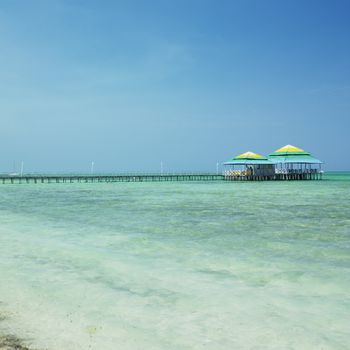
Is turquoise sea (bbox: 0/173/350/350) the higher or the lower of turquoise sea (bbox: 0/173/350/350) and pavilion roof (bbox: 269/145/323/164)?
the lower

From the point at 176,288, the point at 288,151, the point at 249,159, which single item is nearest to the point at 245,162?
the point at 249,159

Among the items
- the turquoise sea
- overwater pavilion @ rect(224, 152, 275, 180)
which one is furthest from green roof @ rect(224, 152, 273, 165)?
the turquoise sea

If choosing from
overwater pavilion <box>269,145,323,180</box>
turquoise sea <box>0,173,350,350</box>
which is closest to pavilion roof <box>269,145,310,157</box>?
overwater pavilion <box>269,145,323,180</box>

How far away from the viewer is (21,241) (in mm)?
9047

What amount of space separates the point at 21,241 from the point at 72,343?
242 inches

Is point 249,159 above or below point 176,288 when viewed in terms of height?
above

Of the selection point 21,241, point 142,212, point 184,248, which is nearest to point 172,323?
point 184,248

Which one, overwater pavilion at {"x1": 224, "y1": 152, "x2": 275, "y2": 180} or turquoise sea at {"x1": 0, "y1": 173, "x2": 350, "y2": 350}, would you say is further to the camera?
overwater pavilion at {"x1": 224, "y1": 152, "x2": 275, "y2": 180}

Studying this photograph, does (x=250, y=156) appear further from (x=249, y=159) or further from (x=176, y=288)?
(x=176, y=288)

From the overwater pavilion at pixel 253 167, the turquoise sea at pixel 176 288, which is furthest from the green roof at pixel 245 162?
the turquoise sea at pixel 176 288

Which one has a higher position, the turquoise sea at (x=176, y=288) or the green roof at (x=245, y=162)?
the green roof at (x=245, y=162)

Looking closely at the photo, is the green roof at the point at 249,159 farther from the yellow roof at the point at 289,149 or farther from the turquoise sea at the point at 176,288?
the turquoise sea at the point at 176,288

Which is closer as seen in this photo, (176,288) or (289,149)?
(176,288)

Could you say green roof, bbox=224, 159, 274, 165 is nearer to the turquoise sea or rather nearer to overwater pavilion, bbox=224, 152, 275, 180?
overwater pavilion, bbox=224, 152, 275, 180
